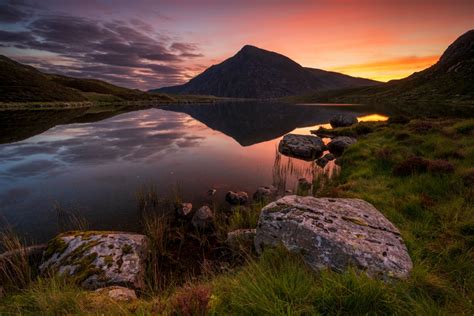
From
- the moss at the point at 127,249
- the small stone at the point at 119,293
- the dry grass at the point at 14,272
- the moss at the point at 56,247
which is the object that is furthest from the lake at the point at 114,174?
the small stone at the point at 119,293

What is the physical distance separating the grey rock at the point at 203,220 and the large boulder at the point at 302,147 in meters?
14.1

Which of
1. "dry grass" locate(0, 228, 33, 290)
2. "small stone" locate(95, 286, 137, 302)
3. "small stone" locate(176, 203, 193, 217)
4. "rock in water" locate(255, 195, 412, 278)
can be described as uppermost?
"rock in water" locate(255, 195, 412, 278)

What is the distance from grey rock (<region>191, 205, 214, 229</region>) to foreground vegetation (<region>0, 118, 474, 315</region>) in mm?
405

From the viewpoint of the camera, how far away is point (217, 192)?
42.7 feet

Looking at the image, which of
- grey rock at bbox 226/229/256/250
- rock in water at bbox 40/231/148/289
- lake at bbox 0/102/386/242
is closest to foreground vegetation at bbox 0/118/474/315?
grey rock at bbox 226/229/256/250

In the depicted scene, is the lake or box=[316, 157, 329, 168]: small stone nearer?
the lake

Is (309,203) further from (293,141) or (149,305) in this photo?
(293,141)

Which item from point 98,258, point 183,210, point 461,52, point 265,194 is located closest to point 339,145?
point 265,194

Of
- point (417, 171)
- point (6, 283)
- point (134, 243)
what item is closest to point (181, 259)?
point (134, 243)

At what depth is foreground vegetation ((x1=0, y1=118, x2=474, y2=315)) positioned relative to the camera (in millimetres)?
3270

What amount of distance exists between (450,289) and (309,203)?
3343 mm

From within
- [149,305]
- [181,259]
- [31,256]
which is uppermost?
[149,305]

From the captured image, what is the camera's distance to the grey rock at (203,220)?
9.45 metres

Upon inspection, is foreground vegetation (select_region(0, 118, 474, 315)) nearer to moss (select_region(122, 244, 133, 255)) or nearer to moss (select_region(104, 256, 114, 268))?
moss (select_region(122, 244, 133, 255))
